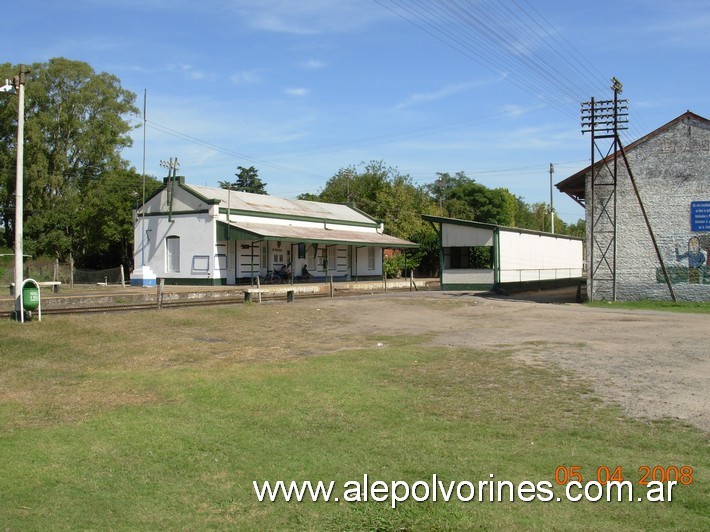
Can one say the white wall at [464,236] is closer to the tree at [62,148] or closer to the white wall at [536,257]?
the white wall at [536,257]

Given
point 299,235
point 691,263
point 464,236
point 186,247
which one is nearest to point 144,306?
point 186,247

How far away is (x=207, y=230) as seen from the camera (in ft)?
127

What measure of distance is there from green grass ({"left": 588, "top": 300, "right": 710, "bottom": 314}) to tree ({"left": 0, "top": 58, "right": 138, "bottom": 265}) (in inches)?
1507

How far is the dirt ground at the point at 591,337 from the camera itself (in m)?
8.91

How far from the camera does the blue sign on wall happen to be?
26031 millimetres

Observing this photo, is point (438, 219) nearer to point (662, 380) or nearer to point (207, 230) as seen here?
point (207, 230)

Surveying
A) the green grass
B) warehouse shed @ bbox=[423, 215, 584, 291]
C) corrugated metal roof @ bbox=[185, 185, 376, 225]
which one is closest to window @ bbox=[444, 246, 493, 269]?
warehouse shed @ bbox=[423, 215, 584, 291]

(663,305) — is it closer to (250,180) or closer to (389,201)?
(389,201)

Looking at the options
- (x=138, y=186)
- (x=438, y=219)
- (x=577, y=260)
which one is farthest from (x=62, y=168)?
(x=577, y=260)

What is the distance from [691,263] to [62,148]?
49.7 m

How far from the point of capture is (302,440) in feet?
22.3

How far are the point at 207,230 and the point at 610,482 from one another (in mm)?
35045

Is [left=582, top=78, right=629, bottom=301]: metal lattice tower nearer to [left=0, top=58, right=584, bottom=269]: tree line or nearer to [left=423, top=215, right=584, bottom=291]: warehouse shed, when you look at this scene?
[left=423, top=215, right=584, bottom=291]: warehouse shed

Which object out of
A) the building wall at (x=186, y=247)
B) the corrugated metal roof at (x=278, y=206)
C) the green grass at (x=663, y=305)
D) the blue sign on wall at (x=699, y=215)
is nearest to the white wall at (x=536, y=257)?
the green grass at (x=663, y=305)
